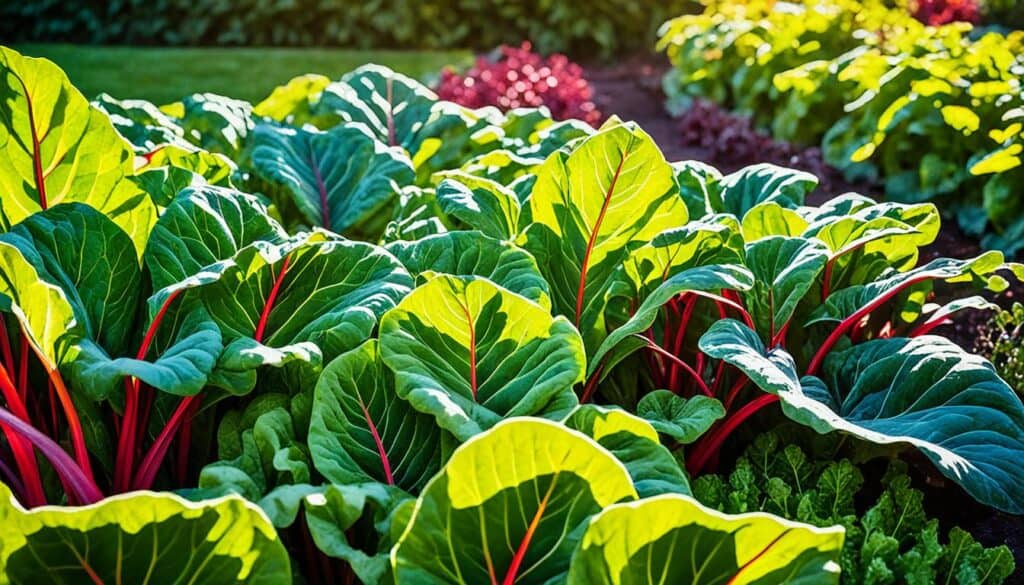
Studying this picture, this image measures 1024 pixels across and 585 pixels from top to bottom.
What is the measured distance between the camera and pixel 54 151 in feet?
7.39

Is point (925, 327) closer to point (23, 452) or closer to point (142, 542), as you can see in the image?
point (142, 542)

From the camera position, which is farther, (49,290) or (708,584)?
(49,290)

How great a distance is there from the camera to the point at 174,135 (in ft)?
10.3

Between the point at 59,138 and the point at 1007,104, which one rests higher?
the point at 59,138

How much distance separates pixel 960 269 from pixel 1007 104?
2.13 metres

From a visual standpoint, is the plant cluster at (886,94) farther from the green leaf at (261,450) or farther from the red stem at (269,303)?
the green leaf at (261,450)

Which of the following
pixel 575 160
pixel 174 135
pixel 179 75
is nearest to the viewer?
pixel 575 160

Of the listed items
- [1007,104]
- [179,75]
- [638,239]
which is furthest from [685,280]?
[179,75]

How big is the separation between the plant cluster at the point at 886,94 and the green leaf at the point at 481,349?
2286mm

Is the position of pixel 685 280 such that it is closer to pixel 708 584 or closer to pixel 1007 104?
pixel 708 584

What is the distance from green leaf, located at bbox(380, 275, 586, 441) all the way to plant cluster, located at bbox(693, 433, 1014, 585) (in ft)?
1.42

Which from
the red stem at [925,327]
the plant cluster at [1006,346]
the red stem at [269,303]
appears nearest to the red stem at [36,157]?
the red stem at [269,303]

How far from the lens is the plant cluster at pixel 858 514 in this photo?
1.93 meters

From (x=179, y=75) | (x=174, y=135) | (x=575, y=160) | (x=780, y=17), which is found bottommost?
(x=179, y=75)
